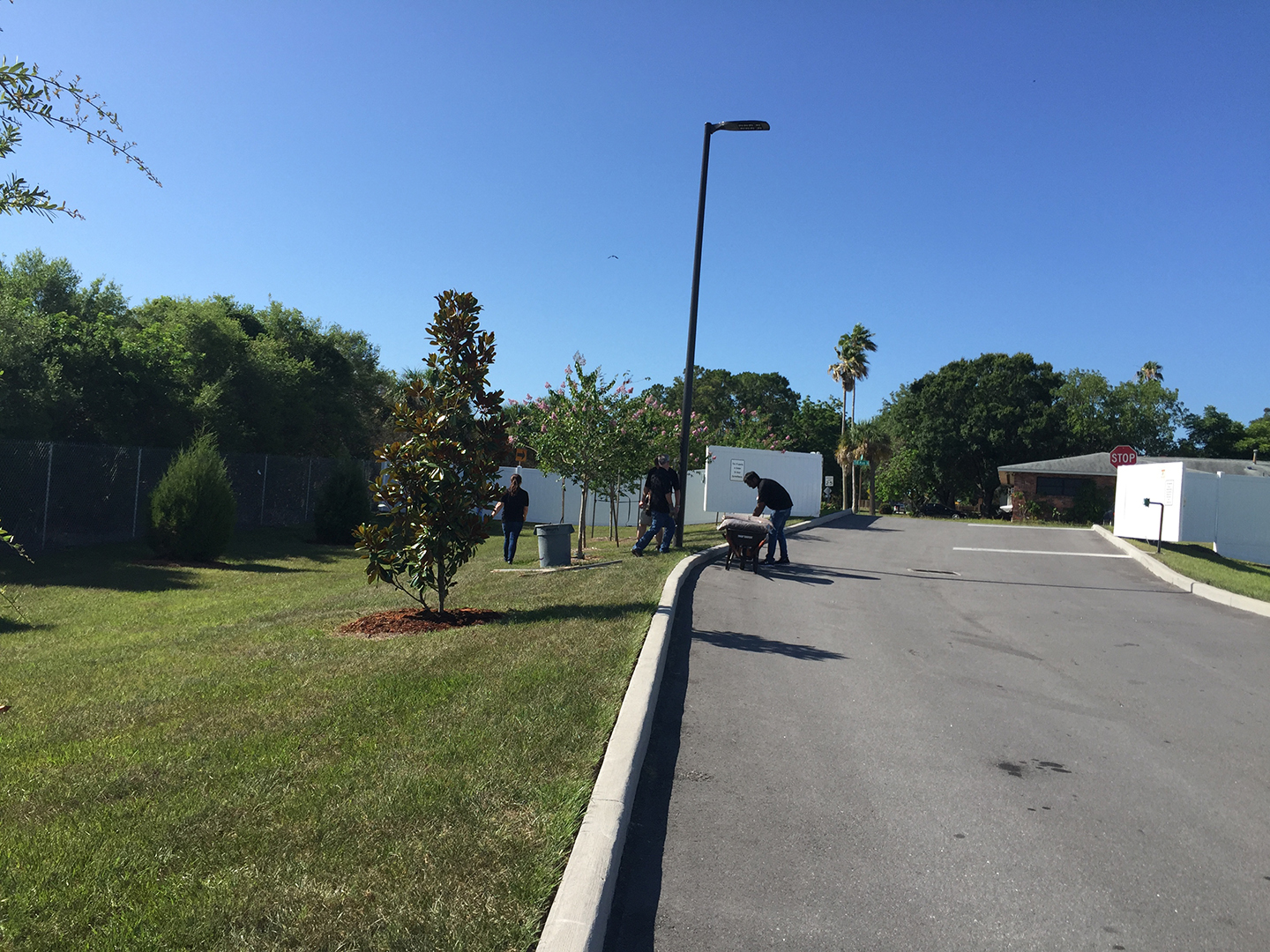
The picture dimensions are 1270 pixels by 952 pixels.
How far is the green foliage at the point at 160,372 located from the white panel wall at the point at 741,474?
527 inches

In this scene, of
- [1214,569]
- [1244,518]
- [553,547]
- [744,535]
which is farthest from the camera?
[1244,518]

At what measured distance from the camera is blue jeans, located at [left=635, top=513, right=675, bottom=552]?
48.3 feet

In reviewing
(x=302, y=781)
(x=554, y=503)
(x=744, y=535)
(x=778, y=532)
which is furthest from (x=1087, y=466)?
(x=302, y=781)

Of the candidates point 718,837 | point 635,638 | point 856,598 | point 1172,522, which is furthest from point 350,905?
point 1172,522

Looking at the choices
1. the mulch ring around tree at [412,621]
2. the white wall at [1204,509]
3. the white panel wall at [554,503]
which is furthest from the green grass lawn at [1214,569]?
the white panel wall at [554,503]

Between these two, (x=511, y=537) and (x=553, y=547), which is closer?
(x=553, y=547)

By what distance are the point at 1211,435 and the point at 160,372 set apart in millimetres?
69388

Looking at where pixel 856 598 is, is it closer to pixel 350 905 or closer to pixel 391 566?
pixel 391 566

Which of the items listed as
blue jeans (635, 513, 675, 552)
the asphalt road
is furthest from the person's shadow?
blue jeans (635, 513, 675, 552)

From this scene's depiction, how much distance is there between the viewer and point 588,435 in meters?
17.2

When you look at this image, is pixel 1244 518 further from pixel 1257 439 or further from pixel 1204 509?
pixel 1257 439

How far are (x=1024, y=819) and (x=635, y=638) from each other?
3722 mm

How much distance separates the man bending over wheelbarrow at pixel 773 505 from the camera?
1312 centimetres

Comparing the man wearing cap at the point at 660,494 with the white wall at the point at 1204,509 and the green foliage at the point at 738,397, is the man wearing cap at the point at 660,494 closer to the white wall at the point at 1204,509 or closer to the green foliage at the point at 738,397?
the white wall at the point at 1204,509
